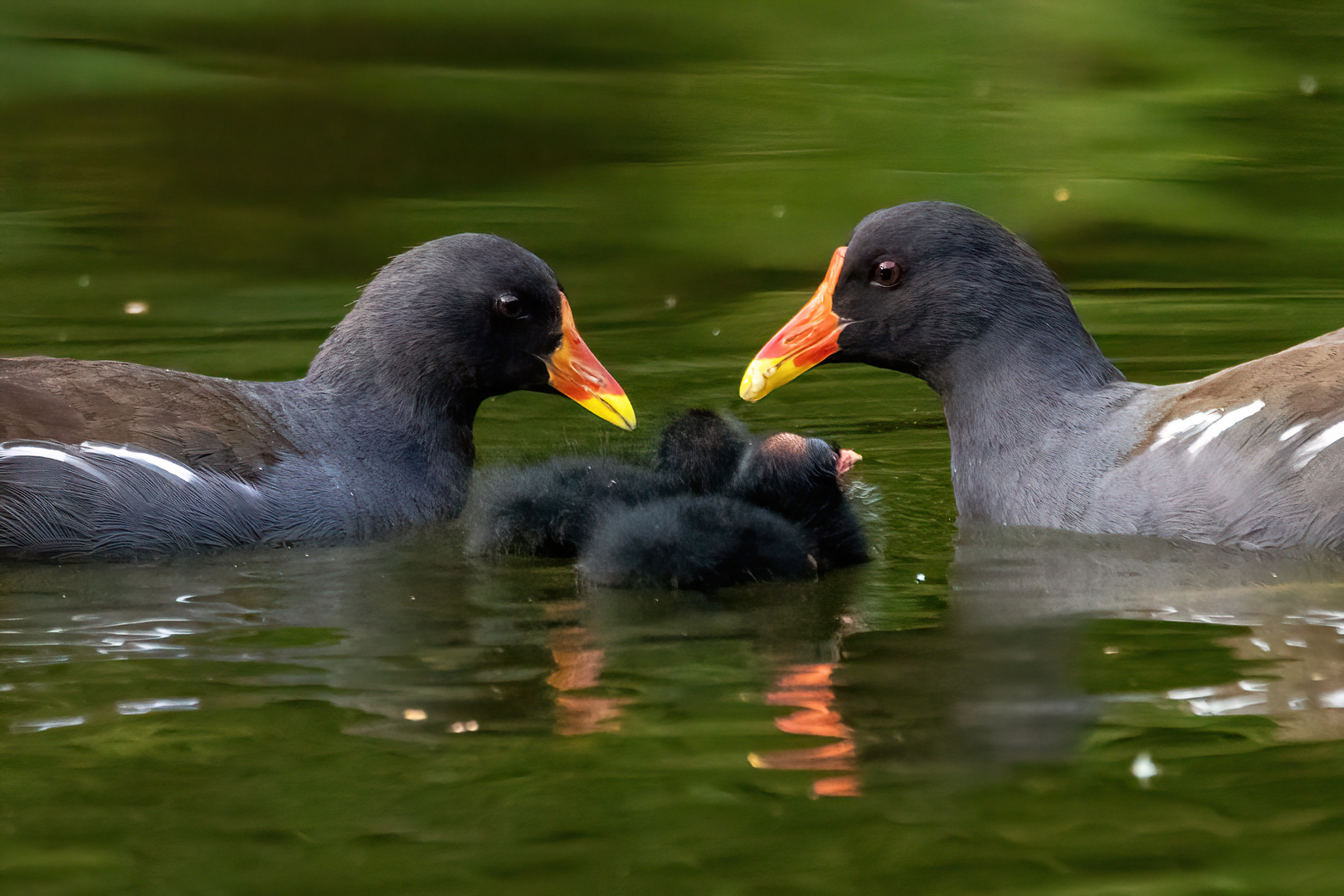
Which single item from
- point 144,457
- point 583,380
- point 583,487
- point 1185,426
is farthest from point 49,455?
point 1185,426

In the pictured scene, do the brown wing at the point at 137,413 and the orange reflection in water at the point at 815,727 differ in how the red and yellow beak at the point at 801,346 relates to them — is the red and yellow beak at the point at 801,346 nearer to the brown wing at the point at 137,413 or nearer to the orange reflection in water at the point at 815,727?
the brown wing at the point at 137,413

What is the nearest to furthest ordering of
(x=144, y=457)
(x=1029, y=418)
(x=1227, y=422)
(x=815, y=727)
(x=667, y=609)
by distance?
(x=815, y=727), (x=667, y=609), (x=1227, y=422), (x=144, y=457), (x=1029, y=418)

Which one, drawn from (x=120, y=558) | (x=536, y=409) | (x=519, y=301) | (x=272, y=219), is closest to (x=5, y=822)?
(x=120, y=558)

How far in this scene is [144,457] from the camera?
5.91 metres

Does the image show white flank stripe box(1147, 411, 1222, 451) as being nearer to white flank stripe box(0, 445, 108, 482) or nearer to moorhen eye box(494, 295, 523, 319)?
moorhen eye box(494, 295, 523, 319)

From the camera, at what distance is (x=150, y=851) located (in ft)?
12.4

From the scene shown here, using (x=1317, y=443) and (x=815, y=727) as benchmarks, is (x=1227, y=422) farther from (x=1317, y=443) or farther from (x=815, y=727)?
(x=815, y=727)

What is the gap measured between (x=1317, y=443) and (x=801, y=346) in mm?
1794

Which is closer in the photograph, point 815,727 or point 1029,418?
point 815,727

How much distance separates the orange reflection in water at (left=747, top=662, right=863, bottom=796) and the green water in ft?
0.04

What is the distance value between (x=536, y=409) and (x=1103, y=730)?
431 cm

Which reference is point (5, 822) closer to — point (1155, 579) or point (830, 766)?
point (830, 766)

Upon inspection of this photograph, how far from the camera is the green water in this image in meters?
3.81

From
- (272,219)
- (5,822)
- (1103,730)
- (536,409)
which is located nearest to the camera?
(5,822)
